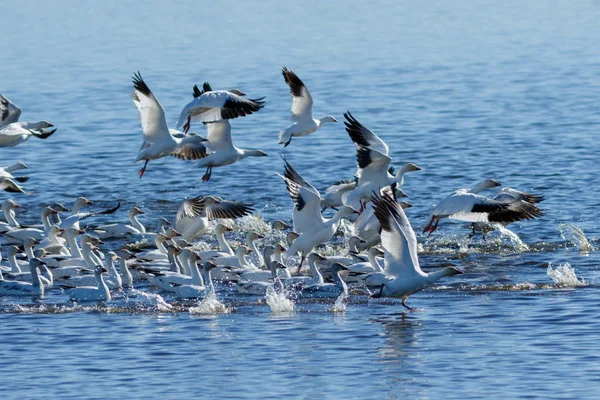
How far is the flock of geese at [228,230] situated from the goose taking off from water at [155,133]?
0.02m

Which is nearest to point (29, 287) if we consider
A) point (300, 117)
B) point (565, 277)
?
point (300, 117)

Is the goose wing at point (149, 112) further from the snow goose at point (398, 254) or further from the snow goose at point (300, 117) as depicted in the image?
the snow goose at point (398, 254)

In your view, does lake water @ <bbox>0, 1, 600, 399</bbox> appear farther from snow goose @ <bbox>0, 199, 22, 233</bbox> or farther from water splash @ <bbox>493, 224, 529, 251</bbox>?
snow goose @ <bbox>0, 199, 22, 233</bbox>

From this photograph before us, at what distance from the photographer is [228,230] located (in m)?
17.0

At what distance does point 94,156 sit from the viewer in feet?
81.4

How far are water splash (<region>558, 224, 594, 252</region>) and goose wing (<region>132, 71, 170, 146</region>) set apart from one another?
5.14 meters

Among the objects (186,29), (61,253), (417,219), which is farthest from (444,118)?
(186,29)

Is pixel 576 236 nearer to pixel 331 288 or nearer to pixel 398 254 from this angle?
pixel 331 288

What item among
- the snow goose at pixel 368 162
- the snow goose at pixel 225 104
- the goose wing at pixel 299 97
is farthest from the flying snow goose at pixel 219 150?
the snow goose at pixel 368 162

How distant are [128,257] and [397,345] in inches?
188

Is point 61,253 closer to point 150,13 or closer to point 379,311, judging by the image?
point 379,311

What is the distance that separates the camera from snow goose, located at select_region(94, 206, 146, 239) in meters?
17.6

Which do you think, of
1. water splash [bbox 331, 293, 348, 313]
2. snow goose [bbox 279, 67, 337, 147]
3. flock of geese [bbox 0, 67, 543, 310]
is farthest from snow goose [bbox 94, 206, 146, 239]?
water splash [bbox 331, 293, 348, 313]

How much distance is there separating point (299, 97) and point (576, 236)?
3.89 meters
